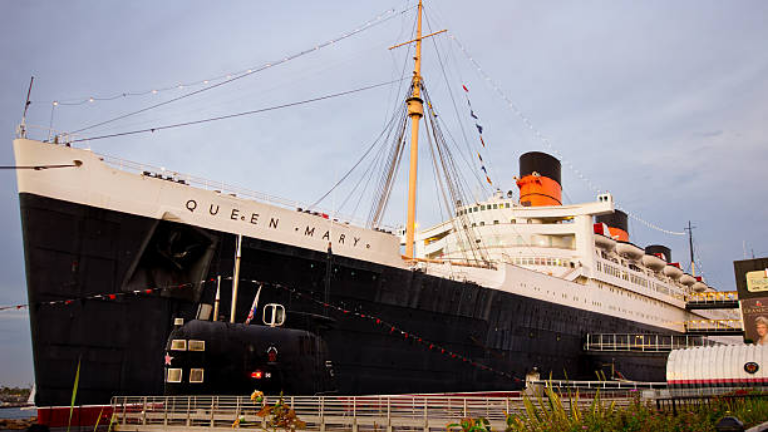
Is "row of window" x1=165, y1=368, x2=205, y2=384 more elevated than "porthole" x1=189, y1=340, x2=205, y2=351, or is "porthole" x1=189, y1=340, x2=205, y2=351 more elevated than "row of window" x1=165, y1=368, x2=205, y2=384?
"porthole" x1=189, y1=340, x2=205, y2=351

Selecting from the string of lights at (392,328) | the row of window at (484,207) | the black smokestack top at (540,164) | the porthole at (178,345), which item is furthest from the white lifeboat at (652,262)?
the porthole at (178,345)

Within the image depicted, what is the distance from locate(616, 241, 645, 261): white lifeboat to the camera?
45125mm

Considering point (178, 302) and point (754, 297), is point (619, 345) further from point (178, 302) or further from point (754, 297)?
point (178, 302)

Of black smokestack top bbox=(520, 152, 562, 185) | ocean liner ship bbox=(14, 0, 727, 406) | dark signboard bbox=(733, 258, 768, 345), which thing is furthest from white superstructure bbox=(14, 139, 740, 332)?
dark signboard bbox=(733, 258, 768, 345)

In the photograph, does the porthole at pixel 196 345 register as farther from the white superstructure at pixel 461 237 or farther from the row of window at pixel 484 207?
the row of window at pixel 484 207

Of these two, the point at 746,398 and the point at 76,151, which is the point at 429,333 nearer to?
the point at 746,398

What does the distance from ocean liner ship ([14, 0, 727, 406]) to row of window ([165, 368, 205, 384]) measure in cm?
11

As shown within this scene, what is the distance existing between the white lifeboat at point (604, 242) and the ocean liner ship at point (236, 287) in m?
8.65

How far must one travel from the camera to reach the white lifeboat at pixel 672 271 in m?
52.7

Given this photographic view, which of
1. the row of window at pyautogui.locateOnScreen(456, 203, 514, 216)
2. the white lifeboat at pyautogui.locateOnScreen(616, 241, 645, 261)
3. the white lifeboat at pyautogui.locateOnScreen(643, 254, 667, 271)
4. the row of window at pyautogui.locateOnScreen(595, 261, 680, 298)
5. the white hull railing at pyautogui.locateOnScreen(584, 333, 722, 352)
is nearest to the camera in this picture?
the white hull railing at pyautogui.locateOnScreen(584, 333, 722, 352)

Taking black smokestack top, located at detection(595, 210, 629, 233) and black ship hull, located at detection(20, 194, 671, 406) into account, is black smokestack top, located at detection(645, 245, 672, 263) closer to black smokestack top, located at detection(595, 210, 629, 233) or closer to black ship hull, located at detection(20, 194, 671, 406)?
black smokestack top, located at detection(595, 210, 629, 233)

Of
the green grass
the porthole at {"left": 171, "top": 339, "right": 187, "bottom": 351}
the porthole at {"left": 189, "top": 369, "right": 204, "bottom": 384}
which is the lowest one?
the green grass

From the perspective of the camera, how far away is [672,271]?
5278cm

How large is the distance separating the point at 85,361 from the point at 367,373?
375 inches
